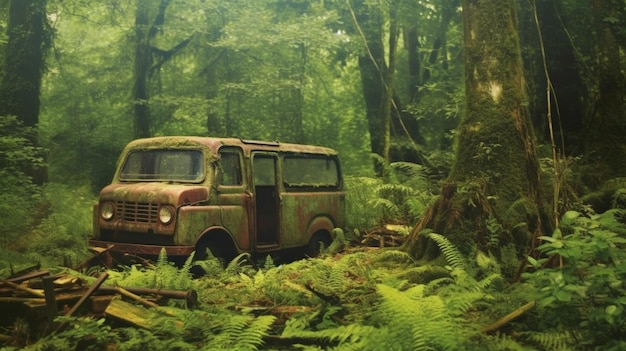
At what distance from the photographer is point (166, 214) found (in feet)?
25.1

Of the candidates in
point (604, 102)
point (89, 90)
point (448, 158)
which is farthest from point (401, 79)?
point (604, 102)

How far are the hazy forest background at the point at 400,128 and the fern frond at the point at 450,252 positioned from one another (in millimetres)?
22

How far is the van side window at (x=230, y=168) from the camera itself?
8.65m

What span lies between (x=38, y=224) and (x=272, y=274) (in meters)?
9.15

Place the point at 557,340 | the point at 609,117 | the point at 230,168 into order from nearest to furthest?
the point at 557,340 → the point at 230,168 → the point at 609,117

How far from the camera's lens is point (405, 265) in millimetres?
6656

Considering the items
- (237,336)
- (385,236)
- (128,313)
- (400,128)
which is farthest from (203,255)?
(400,128)

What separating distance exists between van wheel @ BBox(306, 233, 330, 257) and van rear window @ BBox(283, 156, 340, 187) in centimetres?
106

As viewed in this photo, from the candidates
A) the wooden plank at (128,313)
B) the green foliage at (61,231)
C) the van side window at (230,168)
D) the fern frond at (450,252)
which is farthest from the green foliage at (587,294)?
the green foliage at (61,231)

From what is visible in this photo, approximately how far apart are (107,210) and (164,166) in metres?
1.12

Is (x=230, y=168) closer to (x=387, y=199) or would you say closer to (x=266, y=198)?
(x=266, y=198)

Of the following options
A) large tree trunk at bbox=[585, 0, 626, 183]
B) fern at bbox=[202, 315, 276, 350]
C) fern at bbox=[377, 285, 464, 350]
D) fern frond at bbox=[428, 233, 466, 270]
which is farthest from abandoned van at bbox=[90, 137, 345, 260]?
large tree trunk at bbox=[585, 0, 626, 183]

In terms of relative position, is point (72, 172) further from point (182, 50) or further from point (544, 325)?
point (544, 325)

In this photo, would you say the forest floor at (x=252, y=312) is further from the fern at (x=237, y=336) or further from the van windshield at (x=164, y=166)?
the van windshield at (x=164, y=166)
